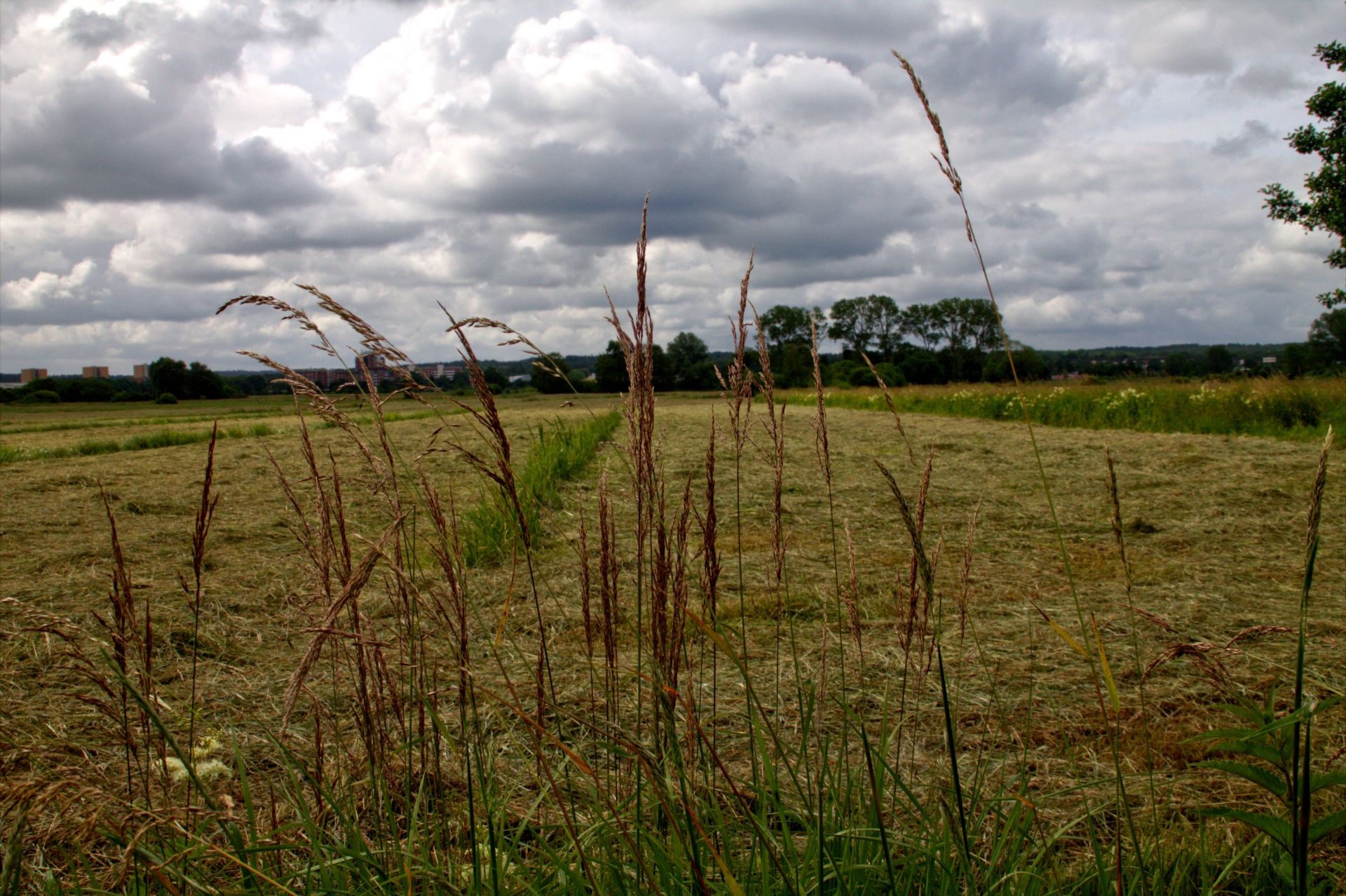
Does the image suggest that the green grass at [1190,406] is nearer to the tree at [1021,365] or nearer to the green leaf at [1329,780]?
the green leaf at [1329,780]

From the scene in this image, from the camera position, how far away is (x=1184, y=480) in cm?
640

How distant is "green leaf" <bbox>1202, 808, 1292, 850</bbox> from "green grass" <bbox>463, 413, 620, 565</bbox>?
4.81ft

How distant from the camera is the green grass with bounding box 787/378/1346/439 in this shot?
33.0 feet

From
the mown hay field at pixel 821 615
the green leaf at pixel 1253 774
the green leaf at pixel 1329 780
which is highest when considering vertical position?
the green leaf at pixel 1329 780

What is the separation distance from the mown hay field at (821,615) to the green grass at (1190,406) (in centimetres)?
328

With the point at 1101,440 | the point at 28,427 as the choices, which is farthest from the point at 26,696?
the point at 28,427

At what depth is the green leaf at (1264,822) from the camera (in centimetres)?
107

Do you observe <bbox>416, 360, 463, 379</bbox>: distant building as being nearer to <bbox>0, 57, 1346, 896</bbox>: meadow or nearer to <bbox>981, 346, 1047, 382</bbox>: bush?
<bbox>0, 57, 1346, 896</bbox>: meadow

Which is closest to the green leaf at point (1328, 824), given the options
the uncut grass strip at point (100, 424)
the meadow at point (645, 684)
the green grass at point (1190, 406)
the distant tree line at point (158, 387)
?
the meadow at point (645, 684)

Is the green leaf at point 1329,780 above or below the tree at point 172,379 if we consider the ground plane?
below

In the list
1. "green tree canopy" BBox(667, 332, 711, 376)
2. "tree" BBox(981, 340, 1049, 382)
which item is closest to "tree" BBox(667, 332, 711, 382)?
"green tree canopy" BBox(667, 332, 711, 376)

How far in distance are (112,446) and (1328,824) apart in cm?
1547

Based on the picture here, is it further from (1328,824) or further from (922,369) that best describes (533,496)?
(922,369)

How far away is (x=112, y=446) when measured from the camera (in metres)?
12.1
